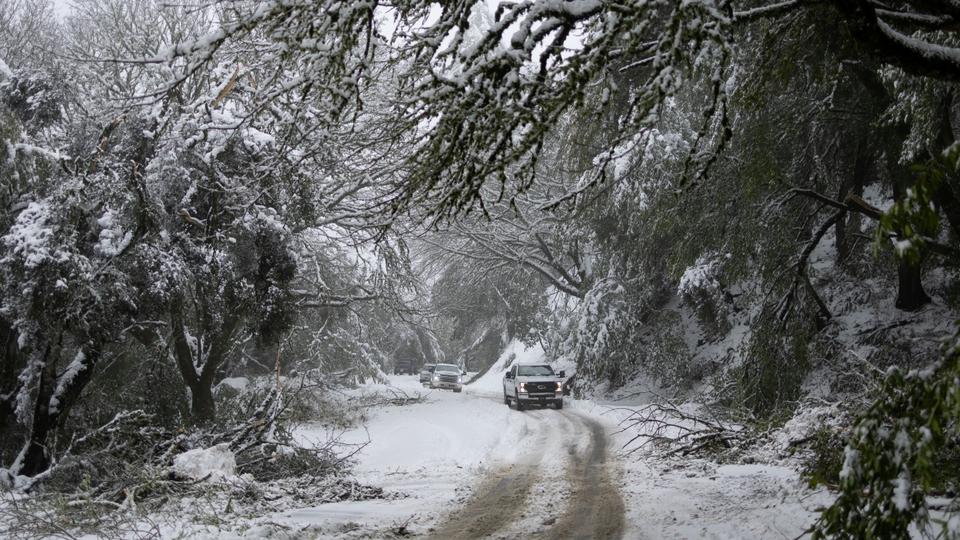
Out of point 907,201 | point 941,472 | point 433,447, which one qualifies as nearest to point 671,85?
point 907,201

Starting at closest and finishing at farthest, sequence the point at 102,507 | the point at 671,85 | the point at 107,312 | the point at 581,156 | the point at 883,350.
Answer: the point at 671,85 < the point at 102,507 < the point at 107,312 < the point at 581,156 < the point at 883,350

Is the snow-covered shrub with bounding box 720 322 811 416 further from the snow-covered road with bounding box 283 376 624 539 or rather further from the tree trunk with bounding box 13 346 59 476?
the tree trunk with bounding box 13 346 59 476

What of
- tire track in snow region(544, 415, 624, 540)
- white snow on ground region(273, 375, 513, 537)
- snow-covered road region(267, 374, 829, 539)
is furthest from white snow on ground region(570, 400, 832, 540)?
white snow on ground region(273, 375, 513, 537)

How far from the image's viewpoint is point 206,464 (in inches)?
346

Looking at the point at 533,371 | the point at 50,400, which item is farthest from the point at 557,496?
the point at 533,371

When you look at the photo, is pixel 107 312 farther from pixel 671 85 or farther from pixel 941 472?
pixel 941 472

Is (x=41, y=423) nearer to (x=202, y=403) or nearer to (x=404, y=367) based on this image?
(x=202, y=403)

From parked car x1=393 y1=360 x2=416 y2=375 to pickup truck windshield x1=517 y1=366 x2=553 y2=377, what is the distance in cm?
3986

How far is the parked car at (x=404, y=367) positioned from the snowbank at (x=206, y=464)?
54.4m

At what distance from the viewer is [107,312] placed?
1047 cm

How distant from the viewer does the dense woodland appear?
4.02m

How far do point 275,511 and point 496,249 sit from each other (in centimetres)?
2117

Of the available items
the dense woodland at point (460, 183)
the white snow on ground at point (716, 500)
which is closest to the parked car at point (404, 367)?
the dense woodland at point (460, 183)

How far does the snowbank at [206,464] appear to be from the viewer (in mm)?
8398
